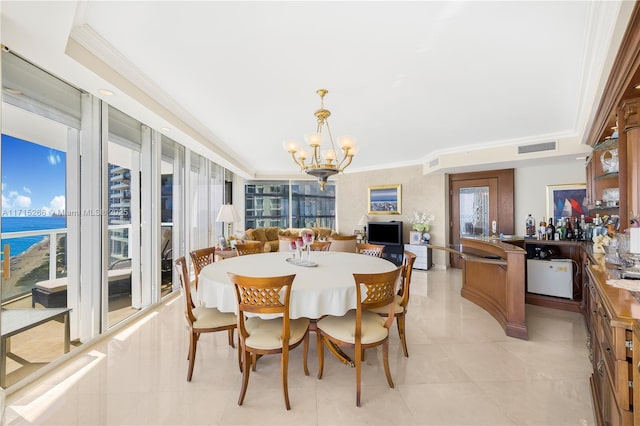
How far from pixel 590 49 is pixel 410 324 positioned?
3.05m

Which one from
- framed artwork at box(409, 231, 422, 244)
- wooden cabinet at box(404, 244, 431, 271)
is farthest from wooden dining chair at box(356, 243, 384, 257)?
framed artwork at box(409, 231, 422, 244)

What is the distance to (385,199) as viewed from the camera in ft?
24.0

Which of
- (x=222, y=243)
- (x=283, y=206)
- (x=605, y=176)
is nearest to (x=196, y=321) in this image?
(x=222, y=243)

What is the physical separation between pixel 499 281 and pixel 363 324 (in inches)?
93.6

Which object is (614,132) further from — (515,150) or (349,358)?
(349,358)

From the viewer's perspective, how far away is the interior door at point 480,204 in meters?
5.64

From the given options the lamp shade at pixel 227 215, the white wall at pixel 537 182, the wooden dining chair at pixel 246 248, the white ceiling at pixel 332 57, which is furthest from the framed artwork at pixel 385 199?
the wooden dining chair at pixel 246 248

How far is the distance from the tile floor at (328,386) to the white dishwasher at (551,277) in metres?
0.84

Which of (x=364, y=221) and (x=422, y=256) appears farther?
(x=364, y=221)

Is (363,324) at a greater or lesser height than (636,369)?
lesser

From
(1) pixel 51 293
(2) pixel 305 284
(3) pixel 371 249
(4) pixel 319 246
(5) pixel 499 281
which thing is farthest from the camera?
(4) pixel 319 246

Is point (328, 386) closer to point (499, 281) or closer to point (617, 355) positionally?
point (617, 355)

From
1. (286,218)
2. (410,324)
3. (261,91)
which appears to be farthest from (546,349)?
(286,218)

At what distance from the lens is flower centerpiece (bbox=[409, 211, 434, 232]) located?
654 cm
